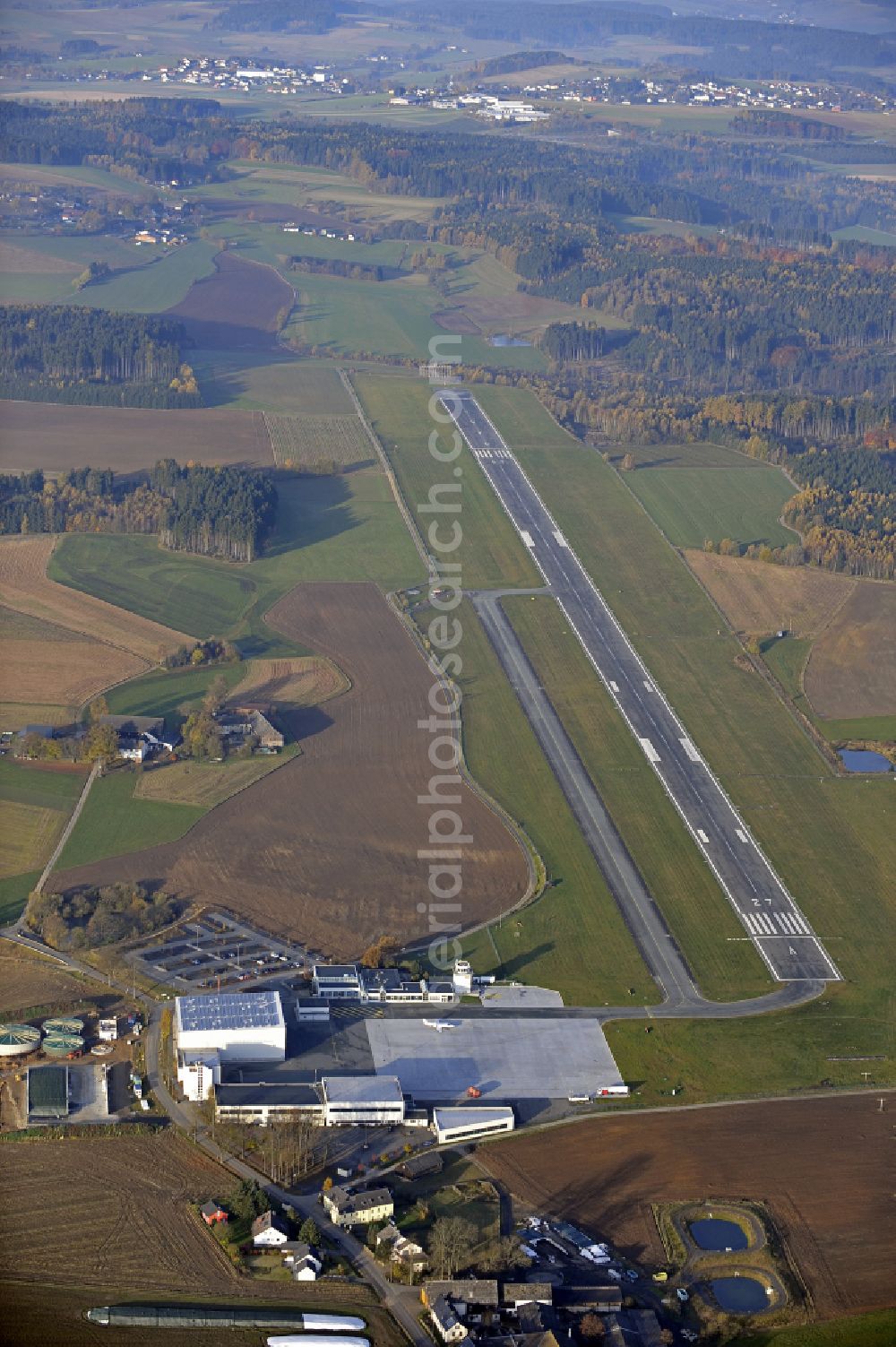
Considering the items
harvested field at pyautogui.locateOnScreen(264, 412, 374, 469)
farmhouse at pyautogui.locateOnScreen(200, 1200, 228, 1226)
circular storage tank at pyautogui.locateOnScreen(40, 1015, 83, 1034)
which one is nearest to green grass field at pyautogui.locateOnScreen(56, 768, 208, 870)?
circular storage tank at pyautogui.locateOnScreen(40, 1015, 83, 1034)

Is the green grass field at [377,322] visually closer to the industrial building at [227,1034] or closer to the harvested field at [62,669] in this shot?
the harvested field at [62,669]

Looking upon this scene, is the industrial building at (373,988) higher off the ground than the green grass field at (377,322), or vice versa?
the green grass field at (377,322)

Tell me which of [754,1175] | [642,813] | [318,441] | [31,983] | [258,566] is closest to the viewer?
[754,1175]


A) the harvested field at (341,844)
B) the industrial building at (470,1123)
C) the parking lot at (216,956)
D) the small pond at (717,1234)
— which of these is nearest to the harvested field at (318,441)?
the harvested field at (341,844)

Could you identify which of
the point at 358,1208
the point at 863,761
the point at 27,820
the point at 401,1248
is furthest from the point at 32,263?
the point at 401,1248

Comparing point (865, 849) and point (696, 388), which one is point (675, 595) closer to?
point (865, 849)

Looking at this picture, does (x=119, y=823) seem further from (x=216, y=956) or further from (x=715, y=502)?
(x=715, y=502)
